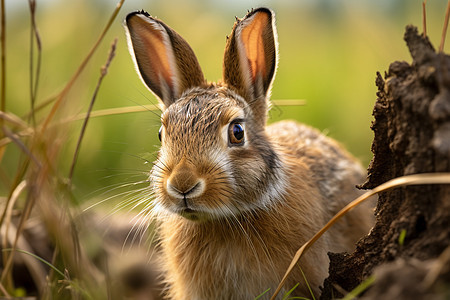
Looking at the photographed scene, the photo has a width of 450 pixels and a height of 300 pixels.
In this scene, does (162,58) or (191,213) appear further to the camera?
(162,58)

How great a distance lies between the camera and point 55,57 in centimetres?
755

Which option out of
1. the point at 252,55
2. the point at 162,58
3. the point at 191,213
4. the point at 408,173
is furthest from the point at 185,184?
the point at 162,58

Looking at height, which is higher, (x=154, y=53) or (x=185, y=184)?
(x=154, y=53)

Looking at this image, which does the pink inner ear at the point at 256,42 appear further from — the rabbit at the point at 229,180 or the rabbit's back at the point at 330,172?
the rabbit's back at the point at 330,172

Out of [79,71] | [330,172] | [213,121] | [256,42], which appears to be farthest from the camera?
[330,172]

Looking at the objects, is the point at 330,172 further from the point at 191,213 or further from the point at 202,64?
the point at 202,64

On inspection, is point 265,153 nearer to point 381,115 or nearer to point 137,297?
point 381,115

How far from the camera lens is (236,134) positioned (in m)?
3.59

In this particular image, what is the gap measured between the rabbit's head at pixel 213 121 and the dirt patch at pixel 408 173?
0.75m

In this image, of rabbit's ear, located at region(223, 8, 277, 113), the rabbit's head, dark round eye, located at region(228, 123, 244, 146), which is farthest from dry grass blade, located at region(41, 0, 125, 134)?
dark round eye, located at region(228, 123, 244, 146)

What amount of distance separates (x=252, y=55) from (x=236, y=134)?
66 cm

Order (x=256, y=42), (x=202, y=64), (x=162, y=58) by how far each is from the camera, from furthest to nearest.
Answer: (x=202, y=64) < (x=162, y=58) < (x=256, y=42)

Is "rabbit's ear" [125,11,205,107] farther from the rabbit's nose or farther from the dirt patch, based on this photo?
the dirt patch

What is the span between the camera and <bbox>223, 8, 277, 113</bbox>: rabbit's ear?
3.80 meters
